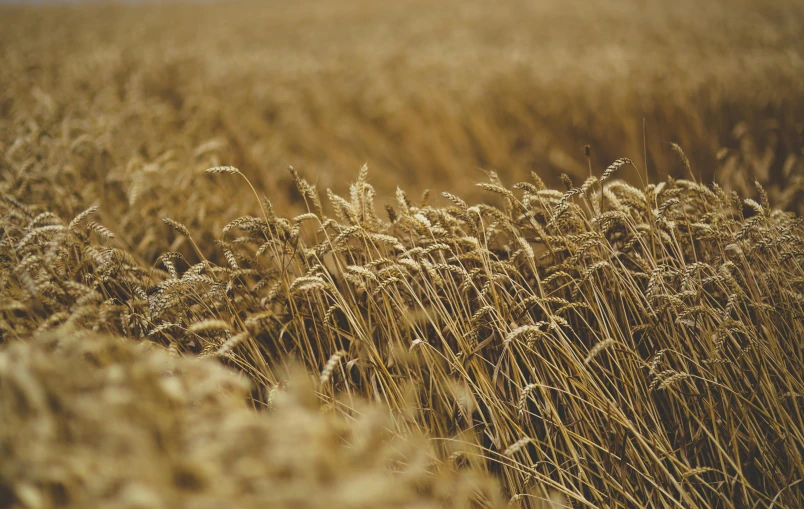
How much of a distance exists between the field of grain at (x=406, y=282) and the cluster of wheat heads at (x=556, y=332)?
2 centimetres

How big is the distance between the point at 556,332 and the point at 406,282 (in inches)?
20.9

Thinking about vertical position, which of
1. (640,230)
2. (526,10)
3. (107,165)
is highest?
(526,10)

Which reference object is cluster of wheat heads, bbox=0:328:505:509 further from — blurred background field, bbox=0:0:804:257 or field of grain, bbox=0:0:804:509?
blurred background field, bbox=0:0:804:257

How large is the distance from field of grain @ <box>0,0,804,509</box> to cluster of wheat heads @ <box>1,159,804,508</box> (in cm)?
2

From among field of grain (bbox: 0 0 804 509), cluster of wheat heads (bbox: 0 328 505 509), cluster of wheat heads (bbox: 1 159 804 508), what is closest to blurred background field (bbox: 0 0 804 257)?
field of grain (bbox: 0 0 804 509)

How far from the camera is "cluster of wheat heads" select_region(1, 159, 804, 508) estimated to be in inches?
52.2

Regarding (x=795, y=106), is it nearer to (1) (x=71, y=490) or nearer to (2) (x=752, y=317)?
(2) (x=752, y=317)

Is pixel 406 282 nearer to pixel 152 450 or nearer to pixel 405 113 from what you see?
pixel 152 450

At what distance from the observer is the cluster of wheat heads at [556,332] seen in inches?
52.2

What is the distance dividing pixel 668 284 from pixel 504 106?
3.74m

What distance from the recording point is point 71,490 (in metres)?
0.69

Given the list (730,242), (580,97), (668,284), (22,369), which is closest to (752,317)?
(730,242)

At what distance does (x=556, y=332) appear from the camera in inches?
58.1

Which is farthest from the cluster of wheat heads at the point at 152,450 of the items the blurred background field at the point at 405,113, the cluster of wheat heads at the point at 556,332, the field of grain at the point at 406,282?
the blurred background field at the point at 405,113
